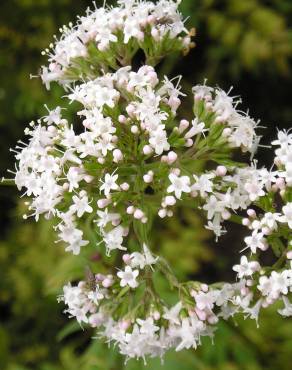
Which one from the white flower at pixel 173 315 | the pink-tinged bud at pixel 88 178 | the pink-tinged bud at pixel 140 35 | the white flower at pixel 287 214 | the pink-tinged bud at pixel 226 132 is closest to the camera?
the white flower at pixel 287 214

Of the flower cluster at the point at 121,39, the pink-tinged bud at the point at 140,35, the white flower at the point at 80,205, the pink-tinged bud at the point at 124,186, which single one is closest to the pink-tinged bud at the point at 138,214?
the pink-tinged bud at the point at 124,186

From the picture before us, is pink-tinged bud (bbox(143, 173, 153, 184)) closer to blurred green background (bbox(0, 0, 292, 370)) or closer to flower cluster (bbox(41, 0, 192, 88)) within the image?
flower cluster (bbox(41, 0, 192, 88))

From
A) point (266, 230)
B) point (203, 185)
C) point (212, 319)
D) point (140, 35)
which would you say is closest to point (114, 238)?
point (203, 185)

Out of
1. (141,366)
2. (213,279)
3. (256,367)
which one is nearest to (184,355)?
(141,366)

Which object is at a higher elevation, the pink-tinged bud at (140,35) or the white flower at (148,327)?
the pink-tinged bud at (140,35)

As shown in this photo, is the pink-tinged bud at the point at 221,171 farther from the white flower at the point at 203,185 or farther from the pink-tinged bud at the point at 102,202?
the pink-tinged bud at the point at 102,202
